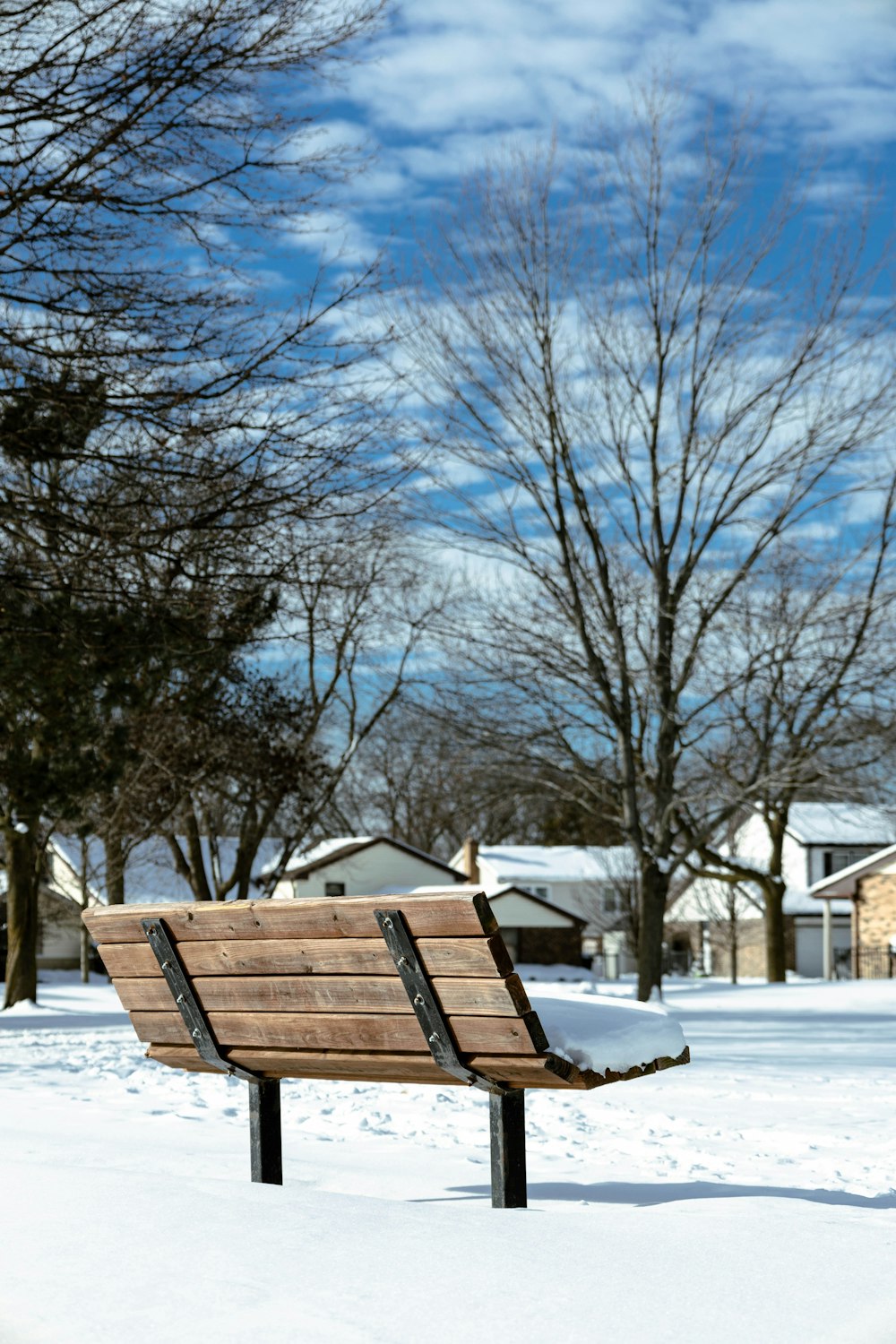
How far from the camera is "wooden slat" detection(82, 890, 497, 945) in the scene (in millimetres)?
3881

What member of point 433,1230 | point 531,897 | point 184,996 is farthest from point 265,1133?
point 531,897

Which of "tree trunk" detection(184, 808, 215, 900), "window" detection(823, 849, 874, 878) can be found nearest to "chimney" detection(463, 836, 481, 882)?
"window" detection(823, 849, 874, 878)

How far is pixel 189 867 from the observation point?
103 feet

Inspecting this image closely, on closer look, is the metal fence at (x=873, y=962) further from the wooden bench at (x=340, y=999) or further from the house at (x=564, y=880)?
the wooden bench at (x=340, y=999)

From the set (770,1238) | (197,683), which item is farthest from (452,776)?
(770,1238)

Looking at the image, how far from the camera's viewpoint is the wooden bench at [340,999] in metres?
3.99

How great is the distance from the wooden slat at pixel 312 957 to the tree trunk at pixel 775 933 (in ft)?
105

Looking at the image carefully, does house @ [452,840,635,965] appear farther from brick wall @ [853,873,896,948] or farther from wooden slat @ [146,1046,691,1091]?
wooden slat @ [146,1046,691,1091]

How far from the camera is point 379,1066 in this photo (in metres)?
4.46

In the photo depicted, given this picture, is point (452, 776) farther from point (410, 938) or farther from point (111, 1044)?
point (410, 938)

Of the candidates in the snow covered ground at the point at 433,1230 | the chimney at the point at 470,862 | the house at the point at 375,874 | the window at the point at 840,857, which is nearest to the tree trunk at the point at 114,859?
the house at the point at 375,874

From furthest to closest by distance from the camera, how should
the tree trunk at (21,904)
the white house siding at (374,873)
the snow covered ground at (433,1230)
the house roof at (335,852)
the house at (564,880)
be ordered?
the house at (564,880)
the white house siding at (374,873)
the house roof at (335,852)
the tree trunk at (21,904)
the snow covered ground at (433,1230)

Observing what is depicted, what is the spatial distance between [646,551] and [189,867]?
1762 cm

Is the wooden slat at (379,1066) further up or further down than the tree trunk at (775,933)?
further up
